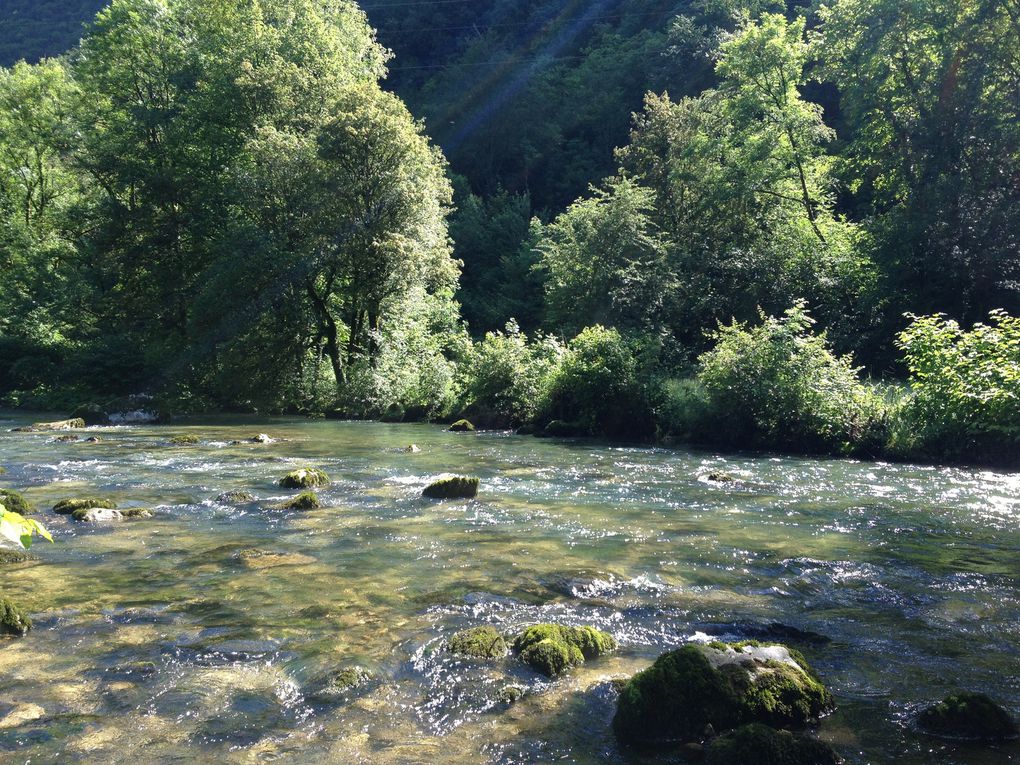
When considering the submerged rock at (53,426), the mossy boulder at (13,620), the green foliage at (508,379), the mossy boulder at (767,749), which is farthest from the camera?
the green foliage at (508,379)

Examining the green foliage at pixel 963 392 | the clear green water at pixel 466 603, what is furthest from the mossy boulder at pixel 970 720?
the green foliage at pixel 963 392

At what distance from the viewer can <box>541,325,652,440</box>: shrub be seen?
22.4 m

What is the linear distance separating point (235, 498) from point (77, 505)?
7.07ft

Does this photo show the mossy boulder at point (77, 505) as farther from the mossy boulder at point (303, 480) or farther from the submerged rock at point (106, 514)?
the mossy boulder at point (303, 480)

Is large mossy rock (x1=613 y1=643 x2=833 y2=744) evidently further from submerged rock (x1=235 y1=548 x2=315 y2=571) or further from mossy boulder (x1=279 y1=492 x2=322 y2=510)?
mossy boulder (x1=279 y1=492 x2=322 y2=510)

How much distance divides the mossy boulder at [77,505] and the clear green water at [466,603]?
1.74 feet

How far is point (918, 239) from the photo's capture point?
1016 inches

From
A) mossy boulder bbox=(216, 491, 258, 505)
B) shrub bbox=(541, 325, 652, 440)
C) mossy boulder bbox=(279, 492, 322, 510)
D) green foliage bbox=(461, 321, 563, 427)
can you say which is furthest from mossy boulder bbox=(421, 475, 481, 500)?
green foliage bbox=(461, 321, 563, 427)

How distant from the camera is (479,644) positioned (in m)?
6.25

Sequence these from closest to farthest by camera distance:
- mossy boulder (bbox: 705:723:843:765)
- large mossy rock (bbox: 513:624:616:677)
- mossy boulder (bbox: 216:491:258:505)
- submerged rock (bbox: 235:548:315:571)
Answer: mossy boulder (bbox: 705:723:843:765)
large mossy rock (bbox: 513:624:616:677)
submerged rock (bbox: 235:548:315:571)
mossy boulder (bbox: 216:491:258:505)

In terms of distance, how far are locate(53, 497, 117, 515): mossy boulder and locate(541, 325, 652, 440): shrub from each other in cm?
1392

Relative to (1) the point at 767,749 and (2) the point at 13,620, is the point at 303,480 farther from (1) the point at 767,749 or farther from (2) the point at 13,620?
(1) the point at 767,749

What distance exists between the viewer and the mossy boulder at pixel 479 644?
620 cm

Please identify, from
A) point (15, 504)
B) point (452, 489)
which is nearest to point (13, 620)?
point (15, 504)
